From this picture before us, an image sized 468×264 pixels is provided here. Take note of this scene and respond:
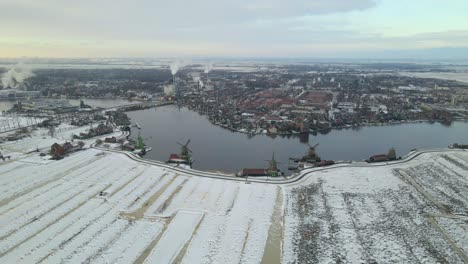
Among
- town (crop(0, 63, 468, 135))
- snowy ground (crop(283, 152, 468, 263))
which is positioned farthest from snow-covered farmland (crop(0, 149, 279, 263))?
town (crop(0, 63, 468, 135))

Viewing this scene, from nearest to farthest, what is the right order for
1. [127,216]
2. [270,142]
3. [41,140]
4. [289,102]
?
1. [127,216]
2. [41,140]
3. [270,142]
4. [289,102]

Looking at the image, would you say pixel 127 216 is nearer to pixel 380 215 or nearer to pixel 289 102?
pixel 380 215

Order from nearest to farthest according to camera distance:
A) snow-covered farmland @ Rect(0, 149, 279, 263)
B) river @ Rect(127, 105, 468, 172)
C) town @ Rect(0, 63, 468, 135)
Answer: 1. snow-covered farmland @ Rect(0, 149, 279, 263)
2. river @ Rect(127, 105, 468, 172)
3. town @ Rect(0, 63, 468, 135)

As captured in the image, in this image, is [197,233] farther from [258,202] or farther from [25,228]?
[25,228]

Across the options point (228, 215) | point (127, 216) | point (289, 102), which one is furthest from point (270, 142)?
point (289, 102)

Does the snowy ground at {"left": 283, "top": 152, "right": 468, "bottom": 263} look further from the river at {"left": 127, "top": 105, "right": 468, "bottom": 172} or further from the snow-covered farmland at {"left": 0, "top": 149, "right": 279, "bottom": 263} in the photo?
the river at {"left": 127, "top": 105, "right": 468, "bottom": 172}

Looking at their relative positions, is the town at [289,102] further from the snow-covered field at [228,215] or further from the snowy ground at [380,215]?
the snow-covered field at [228,215]
